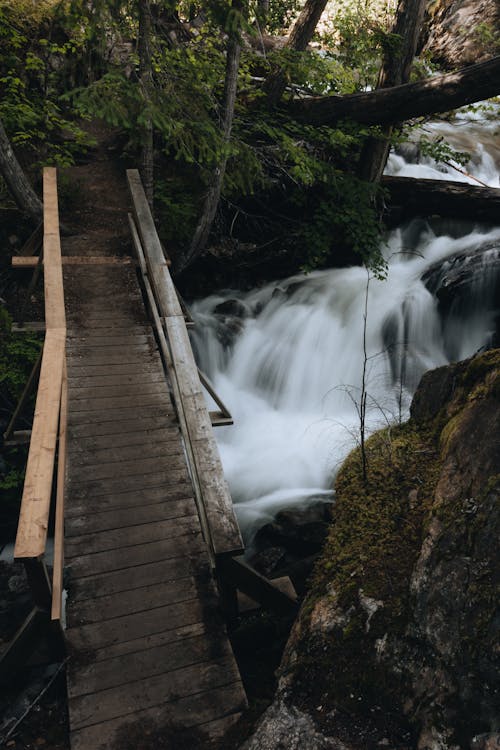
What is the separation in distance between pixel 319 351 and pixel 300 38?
5.20 m

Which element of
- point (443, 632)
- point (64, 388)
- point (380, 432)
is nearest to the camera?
point (443, 632)

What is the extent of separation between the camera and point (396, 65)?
8250mm

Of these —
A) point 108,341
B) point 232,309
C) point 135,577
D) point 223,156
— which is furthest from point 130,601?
point 232,309

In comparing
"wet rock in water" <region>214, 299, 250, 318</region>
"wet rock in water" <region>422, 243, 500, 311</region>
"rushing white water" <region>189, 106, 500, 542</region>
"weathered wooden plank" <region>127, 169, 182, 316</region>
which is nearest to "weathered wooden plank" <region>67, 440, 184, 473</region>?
"weathered wooden plank" <region>127, 169, 182, 316</region>

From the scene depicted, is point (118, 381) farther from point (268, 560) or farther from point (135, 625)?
point (135, 625)

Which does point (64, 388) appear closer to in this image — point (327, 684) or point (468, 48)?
point (327, 684)

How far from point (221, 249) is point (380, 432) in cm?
548

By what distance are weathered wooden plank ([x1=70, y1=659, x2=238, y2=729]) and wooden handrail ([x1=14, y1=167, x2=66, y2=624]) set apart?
85 cm

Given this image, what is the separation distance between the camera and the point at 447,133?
13836mm

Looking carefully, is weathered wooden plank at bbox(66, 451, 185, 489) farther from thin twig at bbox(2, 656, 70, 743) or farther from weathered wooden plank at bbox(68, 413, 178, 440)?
thin twig at bbox(2, 656, 70, 743)

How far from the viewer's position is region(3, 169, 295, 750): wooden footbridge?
122 inches

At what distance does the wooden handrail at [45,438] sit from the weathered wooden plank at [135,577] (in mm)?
615

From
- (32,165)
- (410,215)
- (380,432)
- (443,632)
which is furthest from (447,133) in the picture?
(443,632)

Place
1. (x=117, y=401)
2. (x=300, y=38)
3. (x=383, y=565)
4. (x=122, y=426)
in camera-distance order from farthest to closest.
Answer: (x=300, y=38) < (x=117, y=401) < (x=122, y=426) < (x=383, y=565)
